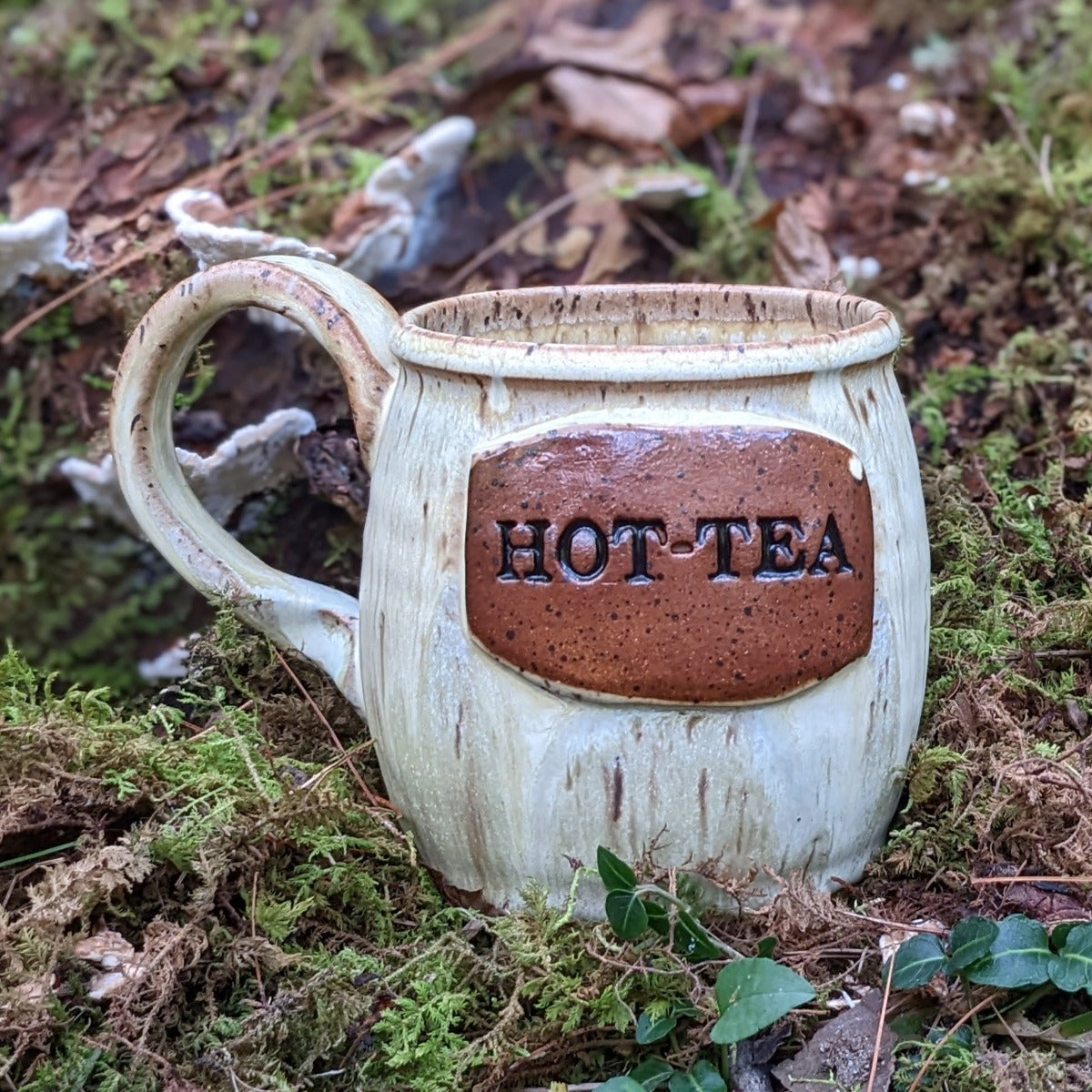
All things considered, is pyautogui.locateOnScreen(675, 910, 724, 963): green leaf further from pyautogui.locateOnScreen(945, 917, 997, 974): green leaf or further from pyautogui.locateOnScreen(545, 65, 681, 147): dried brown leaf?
pyautogui.locateOnScreen(545, 65, 681, 147): dried brown leaf

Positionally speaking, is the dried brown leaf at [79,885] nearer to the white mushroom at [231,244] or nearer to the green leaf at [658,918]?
the green leaf at [658,918]

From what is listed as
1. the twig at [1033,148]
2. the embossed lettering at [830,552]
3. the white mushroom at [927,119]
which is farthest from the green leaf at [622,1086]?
the white mushroom at [927,119]

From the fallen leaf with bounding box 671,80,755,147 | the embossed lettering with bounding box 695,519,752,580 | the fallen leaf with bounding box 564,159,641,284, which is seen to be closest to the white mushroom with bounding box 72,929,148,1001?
the embossed lettering with bounding box 695,519,752,580

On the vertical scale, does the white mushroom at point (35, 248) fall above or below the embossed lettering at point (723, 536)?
above

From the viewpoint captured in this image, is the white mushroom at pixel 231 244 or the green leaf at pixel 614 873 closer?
the green leaf at pixel 614 873

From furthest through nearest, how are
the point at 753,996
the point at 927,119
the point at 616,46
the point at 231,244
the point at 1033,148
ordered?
the point at 616,46, the point at 927,119, the point at 1033,148, the point at 231,244, the point at 753,996

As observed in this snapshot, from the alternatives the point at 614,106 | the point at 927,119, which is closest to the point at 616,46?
the point at 614,106

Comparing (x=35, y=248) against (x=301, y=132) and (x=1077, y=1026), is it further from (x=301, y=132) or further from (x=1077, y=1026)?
(x=1077, y=1026)
